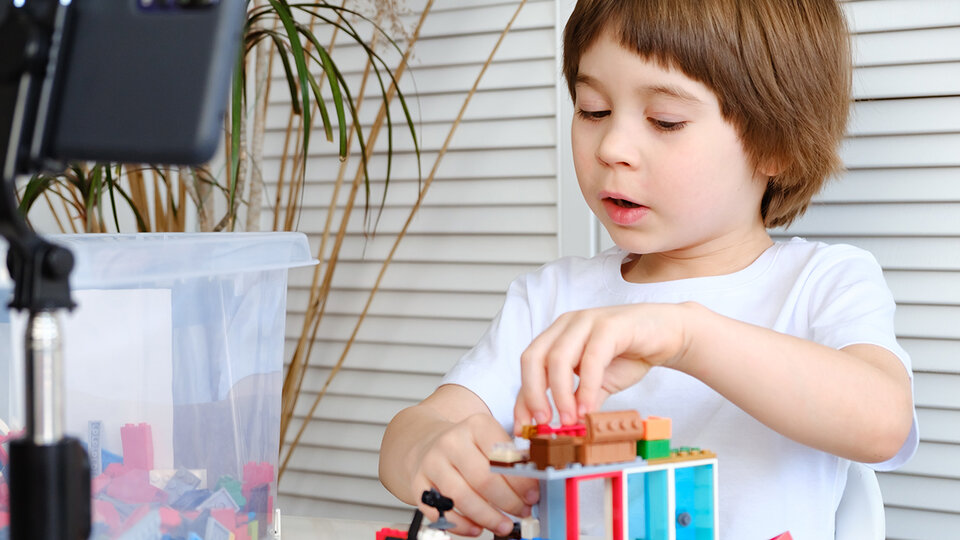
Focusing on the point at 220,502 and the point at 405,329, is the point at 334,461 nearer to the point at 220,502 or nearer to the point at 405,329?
the point at 405,329

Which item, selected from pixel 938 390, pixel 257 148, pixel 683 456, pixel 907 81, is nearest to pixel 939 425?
pixel 938 390

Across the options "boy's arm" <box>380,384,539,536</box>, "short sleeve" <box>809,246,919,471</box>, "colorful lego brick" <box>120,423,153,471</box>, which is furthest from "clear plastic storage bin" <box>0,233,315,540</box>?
"short sleeve" <box>809,246,919,471</box>

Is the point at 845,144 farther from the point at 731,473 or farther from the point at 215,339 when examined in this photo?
the point at 215,339

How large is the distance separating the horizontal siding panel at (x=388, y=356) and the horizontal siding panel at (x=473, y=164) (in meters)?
0.27

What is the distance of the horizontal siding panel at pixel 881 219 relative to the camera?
3.83ft

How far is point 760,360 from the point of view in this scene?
0.75 m

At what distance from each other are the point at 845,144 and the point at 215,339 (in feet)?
2.71

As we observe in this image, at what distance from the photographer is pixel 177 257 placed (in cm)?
71

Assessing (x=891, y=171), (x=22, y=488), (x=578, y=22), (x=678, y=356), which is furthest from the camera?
(x=891, y=171)

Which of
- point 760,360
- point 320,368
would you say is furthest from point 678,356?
point 320,368

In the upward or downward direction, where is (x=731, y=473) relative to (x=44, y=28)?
downward

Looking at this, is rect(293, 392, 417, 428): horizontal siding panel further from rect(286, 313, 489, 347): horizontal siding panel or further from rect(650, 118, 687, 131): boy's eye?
rect(650, 118, 687, 131): boy's eye

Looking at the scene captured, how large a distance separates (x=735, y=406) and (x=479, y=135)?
0.63 meters

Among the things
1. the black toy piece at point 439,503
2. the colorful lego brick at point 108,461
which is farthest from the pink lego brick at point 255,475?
the black toy piece at point 439,503
